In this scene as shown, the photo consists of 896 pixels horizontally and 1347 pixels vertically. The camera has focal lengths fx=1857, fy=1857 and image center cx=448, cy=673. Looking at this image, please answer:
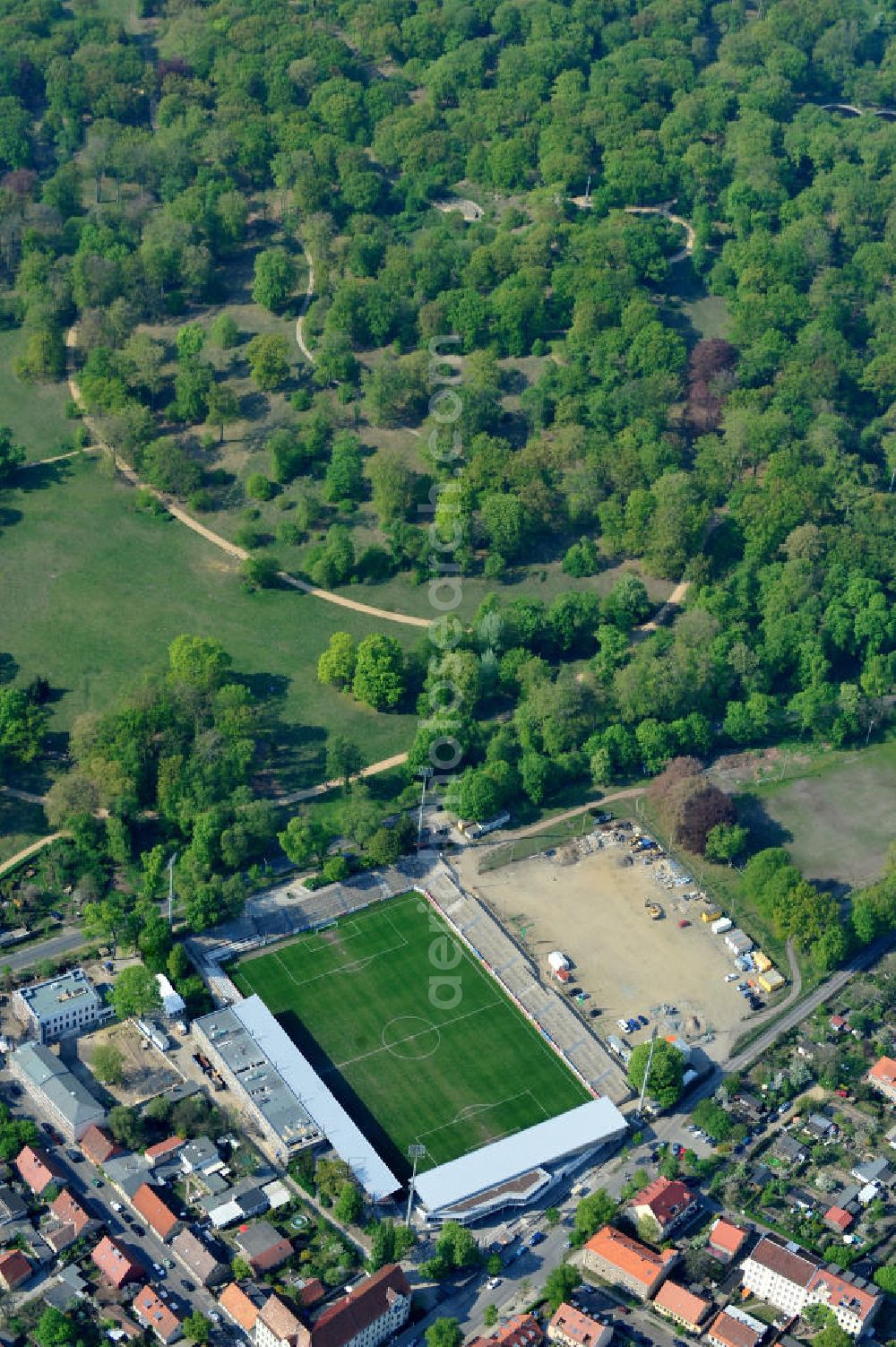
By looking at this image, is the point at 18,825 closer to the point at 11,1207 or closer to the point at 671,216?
the point at 11,1207

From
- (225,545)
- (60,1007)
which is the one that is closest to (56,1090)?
(60,1007)

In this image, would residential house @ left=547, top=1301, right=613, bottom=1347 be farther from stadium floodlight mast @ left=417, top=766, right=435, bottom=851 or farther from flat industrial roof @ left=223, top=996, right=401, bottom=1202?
stadium floodlight mast @ left=417, top=766, right=435, bottom=851

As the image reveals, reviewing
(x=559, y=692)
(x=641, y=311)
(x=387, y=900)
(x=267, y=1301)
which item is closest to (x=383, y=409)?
(x=641, y=311)

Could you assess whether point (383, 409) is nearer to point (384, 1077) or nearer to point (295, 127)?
point (295, 127)

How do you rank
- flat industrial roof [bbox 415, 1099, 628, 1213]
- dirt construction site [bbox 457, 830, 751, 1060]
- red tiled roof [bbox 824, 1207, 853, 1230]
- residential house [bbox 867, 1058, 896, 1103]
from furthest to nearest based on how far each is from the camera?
1. dirt construction site [bbox 457, 830, 751, 1060]
2. residential house [bbox 867, 1058, 896, 1103]
3. red tiled roof [bbox 824, 1207, 853, 1230]
4. flat industrial roof [bbox 415, 1099, 628, 1213]

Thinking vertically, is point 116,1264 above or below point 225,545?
below

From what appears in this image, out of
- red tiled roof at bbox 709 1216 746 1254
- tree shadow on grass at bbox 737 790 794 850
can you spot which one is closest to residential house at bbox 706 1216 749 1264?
red tiled roof at bbox 709 1216 746 1254
